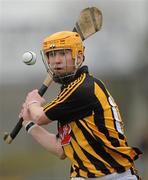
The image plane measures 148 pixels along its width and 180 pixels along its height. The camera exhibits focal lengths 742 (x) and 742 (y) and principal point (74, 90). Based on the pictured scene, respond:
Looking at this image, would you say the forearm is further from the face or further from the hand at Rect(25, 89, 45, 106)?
the face

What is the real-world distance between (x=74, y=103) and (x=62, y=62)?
0.94 feet

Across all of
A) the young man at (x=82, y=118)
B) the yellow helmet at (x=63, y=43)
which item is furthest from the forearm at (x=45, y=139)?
the yellow helmet at (x=63, y=43)

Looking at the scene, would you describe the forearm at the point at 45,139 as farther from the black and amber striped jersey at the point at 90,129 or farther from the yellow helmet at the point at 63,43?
the yellow helmet at the point at 63,43

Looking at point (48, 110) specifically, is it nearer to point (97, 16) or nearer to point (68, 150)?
point (68, 150)

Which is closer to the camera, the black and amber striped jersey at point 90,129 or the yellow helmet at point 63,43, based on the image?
the black and amber striped jersey at point 90,129

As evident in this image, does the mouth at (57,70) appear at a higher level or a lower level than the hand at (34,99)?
higher

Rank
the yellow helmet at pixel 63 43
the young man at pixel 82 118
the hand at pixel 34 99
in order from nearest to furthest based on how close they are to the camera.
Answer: the young man at pixel 82 118, the yellow helmet at pixel 63 43, the hand at pixel 34 99

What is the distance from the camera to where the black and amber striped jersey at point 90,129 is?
4.90 metres

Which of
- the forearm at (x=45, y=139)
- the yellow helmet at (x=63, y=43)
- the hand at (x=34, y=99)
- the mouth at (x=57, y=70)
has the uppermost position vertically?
the yellow helmet at (x=63, y=43)

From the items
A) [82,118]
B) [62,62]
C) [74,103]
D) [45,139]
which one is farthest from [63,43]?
[45,139]

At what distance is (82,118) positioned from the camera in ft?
16.2

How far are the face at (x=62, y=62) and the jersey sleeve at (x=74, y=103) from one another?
0.10 m

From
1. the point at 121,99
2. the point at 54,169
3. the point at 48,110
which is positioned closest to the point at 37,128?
the point at 48,110

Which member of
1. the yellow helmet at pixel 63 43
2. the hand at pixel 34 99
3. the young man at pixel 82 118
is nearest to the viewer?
the young man at pixel 82 118
